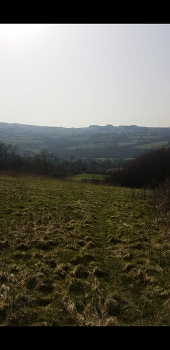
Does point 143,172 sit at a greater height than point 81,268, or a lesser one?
greater

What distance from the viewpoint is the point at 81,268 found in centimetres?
895

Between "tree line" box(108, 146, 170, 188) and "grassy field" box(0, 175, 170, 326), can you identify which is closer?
"grassy field" box(0, 175, 170, 326)

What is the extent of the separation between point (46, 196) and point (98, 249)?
11244mm

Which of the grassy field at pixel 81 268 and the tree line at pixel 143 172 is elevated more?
the tree line at pixel 143 172

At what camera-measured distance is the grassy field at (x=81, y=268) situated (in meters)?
6.39

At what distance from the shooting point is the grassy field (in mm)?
6395

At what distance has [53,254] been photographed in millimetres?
10094

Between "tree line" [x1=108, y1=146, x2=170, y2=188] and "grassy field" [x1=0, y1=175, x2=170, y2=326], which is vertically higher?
"tree line" [x1=108, y1=146, x2=170, y2=188]

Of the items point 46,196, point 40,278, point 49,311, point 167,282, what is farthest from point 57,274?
point 46,196

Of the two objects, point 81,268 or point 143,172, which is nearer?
point 81,268

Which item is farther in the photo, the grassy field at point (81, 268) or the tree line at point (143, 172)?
the tree line at point (143, 172)

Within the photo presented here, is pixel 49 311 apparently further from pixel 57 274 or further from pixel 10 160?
pixel 10 160

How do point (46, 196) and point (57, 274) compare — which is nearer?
point (57, 274)
